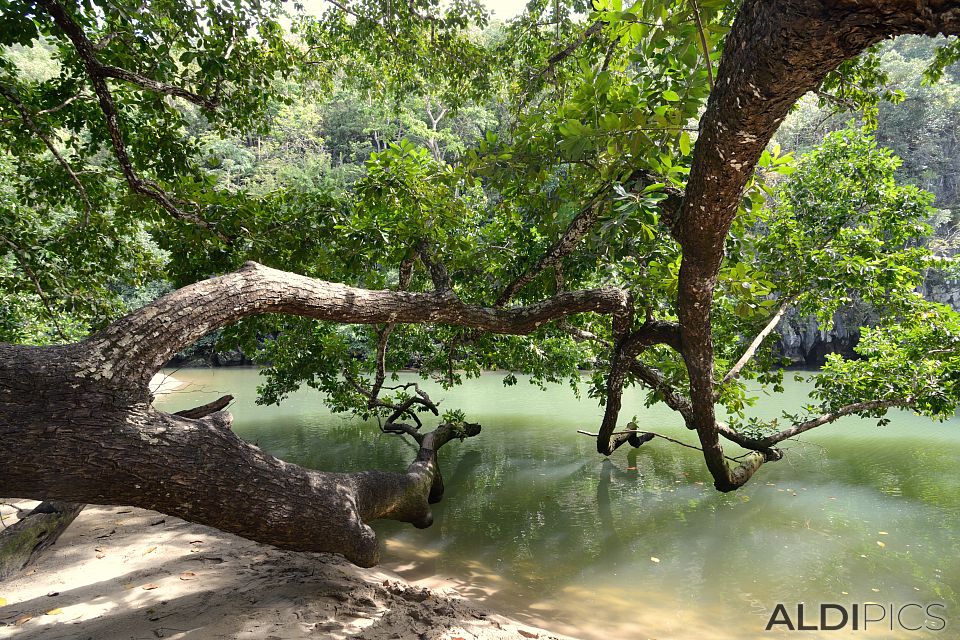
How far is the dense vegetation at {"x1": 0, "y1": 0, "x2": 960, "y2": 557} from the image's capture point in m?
2.06

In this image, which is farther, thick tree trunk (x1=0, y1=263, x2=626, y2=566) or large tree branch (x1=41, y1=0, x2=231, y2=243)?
large tree branch (x1=41, y1=0, x2=231, y2=243)

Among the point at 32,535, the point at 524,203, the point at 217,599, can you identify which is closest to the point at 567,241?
the point at 524,203

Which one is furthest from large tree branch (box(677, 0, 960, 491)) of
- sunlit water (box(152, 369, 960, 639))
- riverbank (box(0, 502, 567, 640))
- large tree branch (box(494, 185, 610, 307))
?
sunlit water (box(152, 369, 960, 639))

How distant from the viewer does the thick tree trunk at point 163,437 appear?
154 cm

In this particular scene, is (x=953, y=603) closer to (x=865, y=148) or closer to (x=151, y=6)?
(x=865, y=148)

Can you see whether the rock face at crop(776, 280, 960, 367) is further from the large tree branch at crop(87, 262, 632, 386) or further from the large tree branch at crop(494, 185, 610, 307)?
the large tree branch at crop(87, 262, 632, 386)

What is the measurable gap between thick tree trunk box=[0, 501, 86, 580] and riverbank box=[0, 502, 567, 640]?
0.09m

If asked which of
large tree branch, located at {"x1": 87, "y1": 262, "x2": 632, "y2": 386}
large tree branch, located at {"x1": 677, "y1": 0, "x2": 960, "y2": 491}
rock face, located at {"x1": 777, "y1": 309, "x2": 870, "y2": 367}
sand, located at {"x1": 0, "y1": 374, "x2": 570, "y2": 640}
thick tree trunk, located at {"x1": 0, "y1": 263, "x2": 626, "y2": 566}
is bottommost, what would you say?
sand, located at {"x1": 0, "y1": 374, "x2": 570, "y2": 640}

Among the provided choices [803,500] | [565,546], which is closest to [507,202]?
[565,546]

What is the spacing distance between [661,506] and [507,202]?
3915mm

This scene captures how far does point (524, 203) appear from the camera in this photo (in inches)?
144

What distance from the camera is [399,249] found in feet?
13.1

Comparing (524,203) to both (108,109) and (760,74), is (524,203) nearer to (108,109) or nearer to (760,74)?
(760,74)

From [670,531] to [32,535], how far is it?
5228 mm
